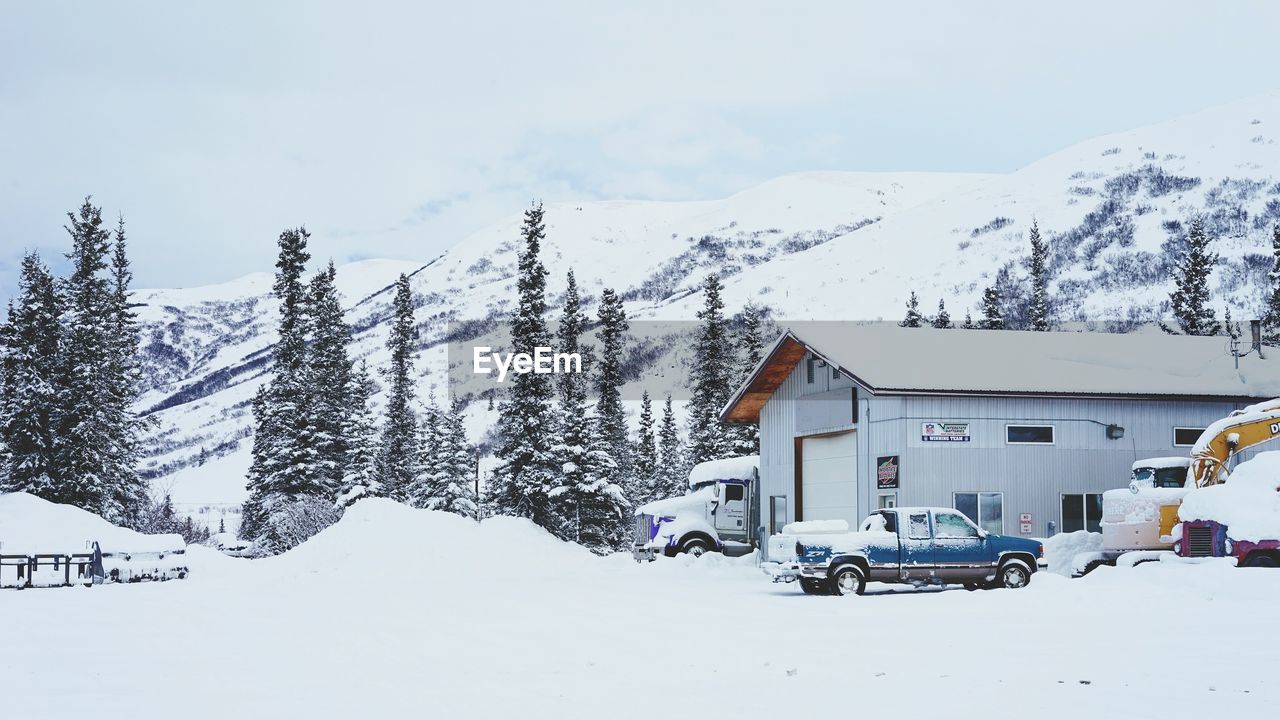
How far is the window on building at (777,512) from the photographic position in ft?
124

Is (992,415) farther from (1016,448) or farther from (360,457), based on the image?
(360,457)

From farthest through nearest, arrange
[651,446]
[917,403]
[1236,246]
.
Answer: [1236,246], [651,446], [917,403]

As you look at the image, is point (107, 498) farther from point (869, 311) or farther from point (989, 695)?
point (869, 311)

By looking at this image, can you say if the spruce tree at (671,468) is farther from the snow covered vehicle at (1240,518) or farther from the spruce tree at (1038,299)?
the snow covered vehicle at (1240,518)

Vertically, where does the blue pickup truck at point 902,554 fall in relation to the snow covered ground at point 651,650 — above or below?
above

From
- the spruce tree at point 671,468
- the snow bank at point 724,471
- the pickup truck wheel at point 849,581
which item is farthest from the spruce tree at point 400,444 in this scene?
the pickup truck wheel at point 849,581

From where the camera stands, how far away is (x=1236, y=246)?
16500cm

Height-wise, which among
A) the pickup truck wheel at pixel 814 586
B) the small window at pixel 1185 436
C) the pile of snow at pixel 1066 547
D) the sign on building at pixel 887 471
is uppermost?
the small window at pixel 1185 436

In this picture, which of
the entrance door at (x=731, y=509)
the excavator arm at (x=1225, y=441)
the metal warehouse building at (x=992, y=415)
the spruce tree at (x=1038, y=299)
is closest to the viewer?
the excavator arm at (x=1225, y=441)

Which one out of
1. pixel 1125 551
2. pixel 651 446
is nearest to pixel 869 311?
pixel 651 446

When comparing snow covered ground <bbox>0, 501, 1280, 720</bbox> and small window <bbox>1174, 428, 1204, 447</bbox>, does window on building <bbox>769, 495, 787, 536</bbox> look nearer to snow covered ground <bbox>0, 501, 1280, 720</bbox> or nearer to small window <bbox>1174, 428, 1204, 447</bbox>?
snow covered ground <bbox>0, 501, 1280, 720</bbox>

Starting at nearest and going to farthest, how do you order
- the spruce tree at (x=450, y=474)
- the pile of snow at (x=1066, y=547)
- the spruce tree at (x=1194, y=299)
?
the pile of snow at (x=1066, y=547) → the spruce tree at (x=450, y=474) → the spruce tree at (x=1194, y=299)

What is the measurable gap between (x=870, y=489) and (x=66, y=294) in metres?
37.0

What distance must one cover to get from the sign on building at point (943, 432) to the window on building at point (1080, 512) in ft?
10.6
